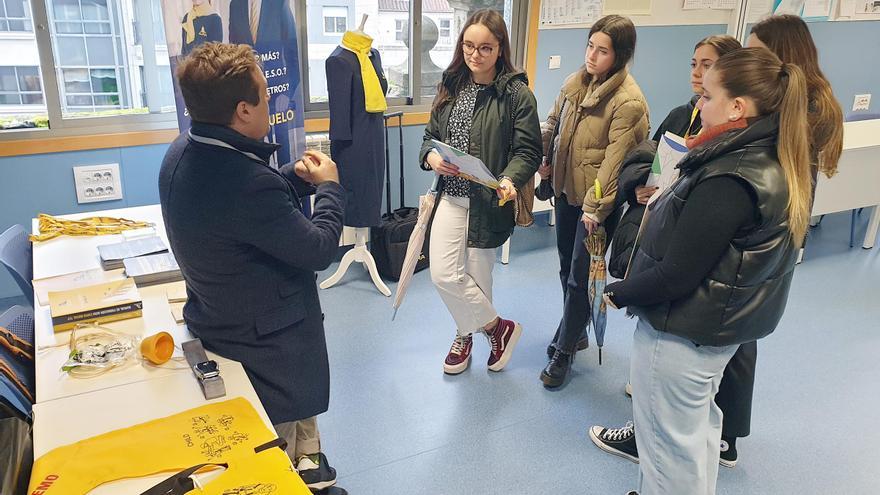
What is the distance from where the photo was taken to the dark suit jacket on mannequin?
324 cm

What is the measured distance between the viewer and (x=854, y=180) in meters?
4.20

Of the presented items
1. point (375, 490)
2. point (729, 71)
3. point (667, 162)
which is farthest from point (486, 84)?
point (375, 490)

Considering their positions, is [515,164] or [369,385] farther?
[369,385]

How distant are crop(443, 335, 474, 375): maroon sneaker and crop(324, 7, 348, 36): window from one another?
2.22 meters

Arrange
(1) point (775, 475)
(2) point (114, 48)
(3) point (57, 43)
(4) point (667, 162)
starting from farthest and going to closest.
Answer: (2) point (114, 48)
(3) point (57, 43)
(1) point (775, 475)
(4) point (667, 162)

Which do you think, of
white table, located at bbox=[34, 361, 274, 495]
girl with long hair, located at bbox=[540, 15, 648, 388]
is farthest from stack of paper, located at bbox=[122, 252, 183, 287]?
girl with long hair, located at bbox=[540, 15, 648, 388]

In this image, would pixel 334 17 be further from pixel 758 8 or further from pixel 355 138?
pixel 758 8

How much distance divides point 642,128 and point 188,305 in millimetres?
1701

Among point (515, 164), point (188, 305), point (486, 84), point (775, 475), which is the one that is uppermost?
point (486, 84)

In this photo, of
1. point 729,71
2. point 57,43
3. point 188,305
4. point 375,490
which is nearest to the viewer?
point 729,71

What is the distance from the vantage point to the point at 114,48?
11.4 ft

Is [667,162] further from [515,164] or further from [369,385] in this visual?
[369,385]

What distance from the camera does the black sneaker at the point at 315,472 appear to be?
6.07 ft

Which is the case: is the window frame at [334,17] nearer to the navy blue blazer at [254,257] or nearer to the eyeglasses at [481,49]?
the eyeglasses at [481,49]
